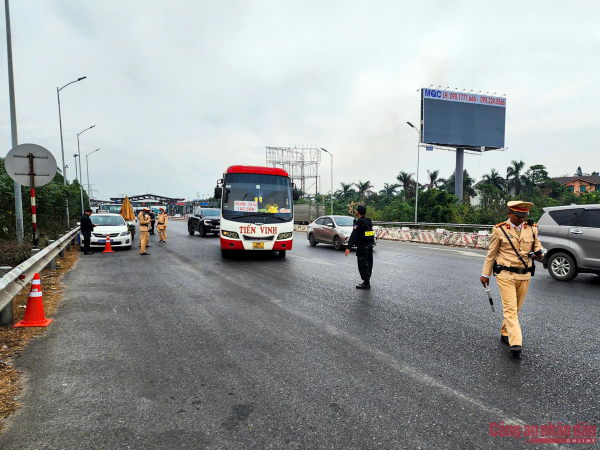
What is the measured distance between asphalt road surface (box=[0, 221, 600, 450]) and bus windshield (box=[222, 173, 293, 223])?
202 inches

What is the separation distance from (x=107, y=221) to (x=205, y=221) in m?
7.67

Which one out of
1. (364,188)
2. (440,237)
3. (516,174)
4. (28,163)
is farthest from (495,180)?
(28,163)

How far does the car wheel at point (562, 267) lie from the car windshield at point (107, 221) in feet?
51.2

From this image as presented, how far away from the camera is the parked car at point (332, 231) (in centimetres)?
1734

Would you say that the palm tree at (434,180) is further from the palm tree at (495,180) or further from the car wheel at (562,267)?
the car wheel at (562,267)

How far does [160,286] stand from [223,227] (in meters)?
4.33

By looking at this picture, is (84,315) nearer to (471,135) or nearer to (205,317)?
(205,317)

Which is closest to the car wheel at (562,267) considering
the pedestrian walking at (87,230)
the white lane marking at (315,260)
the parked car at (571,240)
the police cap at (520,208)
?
the parked car at (571,240)

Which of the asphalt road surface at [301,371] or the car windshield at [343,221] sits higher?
the car windshield at [343,221]

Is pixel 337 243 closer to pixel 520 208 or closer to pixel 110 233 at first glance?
pixel 110 233

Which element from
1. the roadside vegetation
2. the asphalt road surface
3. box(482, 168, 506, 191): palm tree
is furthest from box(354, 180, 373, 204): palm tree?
the asphalt road surface

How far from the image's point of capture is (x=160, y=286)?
8.66 meters

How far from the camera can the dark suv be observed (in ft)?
80.7

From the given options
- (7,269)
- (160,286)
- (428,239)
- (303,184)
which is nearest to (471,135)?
(428,239)
